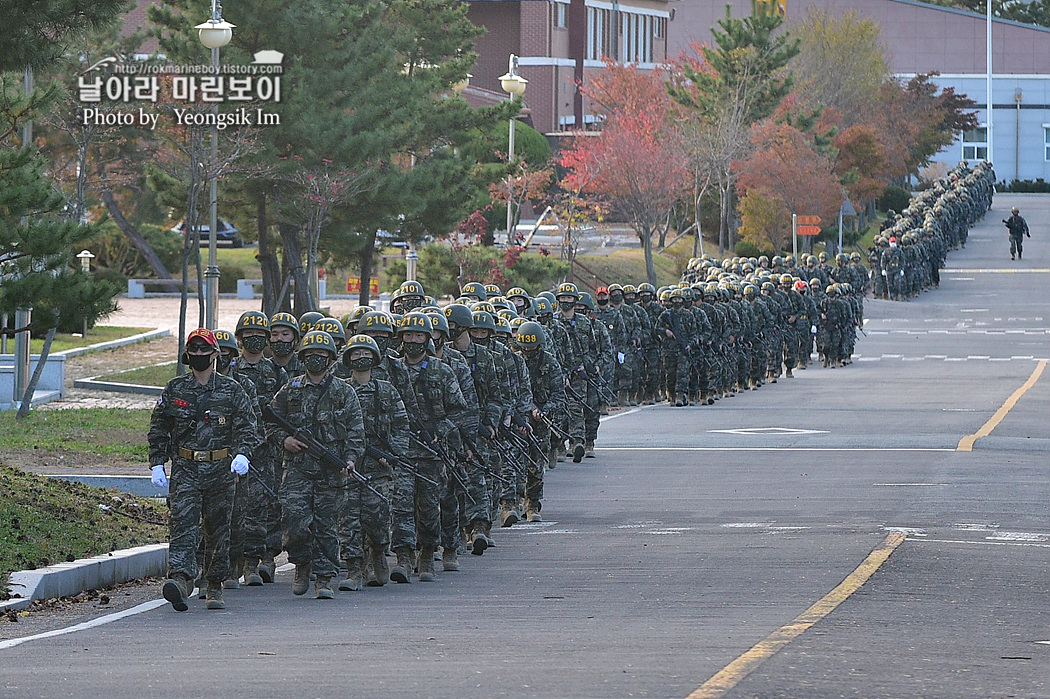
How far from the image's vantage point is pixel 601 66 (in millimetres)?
79188

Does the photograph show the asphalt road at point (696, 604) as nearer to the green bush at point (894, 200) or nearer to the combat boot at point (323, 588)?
the combat boot at point (323, 588)

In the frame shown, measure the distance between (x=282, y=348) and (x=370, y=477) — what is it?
1.82 meters

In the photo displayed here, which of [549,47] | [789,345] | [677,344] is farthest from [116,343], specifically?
[549,47]

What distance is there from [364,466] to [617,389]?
53.7ft

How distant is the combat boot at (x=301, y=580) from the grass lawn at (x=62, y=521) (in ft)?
6.64

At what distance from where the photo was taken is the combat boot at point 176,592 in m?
11.8

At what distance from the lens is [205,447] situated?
12180 millimetres

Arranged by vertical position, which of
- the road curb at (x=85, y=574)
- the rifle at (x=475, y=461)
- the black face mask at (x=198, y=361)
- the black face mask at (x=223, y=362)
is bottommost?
the road curb at (x=85, y=574)

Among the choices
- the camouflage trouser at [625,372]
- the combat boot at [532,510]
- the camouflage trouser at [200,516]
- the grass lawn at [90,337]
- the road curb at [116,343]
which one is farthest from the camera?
the grass lawn at [90,337]

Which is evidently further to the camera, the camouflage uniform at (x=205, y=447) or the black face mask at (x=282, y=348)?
the black face mask at (x=282, y=348)

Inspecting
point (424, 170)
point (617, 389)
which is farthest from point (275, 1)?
point (617, 389)

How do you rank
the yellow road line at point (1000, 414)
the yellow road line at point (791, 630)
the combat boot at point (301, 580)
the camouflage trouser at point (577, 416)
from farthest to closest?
the yellow road line at point (1000, 414) < the camouflage trouser at point (577, 416) < the combat boot at point (301, 580) < the yellow road line at point (791, 630)

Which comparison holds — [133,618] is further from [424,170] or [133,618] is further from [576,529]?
[424,170]

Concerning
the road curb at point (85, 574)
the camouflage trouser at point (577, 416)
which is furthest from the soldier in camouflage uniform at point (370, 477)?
the camouflage trouser at point (577, 416)
